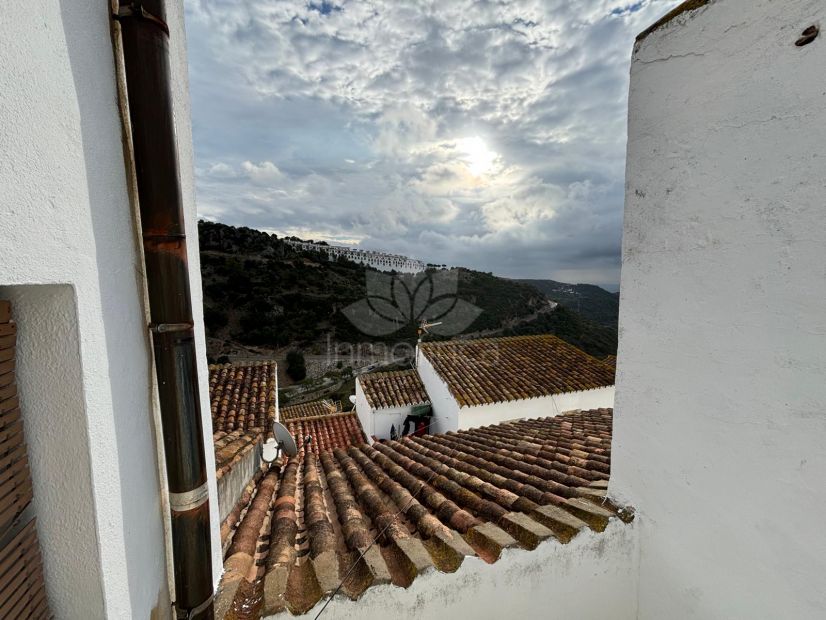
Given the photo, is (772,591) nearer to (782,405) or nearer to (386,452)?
(782,405)

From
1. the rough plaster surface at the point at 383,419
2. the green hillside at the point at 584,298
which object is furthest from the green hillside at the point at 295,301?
the rough plaster surface at the point at 383,419

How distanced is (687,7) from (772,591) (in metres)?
3.15

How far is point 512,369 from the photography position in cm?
1265

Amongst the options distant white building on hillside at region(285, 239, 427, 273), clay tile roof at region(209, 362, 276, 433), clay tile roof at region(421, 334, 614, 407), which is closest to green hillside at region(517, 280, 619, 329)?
distant white building on hillside at region(285, 239, 427, 273)

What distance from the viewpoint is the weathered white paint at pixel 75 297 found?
0.98m

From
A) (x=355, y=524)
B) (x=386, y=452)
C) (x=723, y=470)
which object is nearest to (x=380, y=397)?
(x=386, y=452)

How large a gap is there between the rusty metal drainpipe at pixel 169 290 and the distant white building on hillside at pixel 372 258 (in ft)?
185

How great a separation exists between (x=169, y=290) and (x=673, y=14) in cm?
309

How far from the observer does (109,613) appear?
4.05 feet

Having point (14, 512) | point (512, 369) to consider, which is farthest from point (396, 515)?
point (512, 369)

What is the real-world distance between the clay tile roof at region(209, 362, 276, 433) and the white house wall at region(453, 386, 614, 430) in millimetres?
5260

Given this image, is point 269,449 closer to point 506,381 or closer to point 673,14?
point 673,14

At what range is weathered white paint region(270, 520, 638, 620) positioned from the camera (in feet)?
6.47

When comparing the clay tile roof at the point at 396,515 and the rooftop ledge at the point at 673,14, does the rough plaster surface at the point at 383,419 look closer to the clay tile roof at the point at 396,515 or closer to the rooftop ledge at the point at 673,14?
the clay tile roof at the point at 396,515
